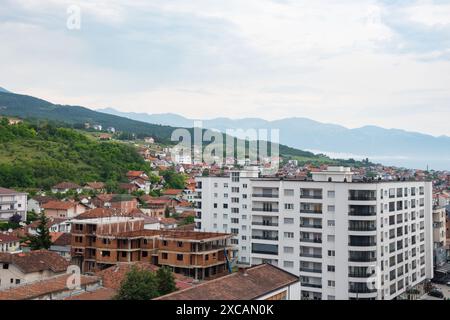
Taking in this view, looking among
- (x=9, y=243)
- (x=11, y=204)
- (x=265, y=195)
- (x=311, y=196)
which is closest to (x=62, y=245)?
(x=9, y=243)

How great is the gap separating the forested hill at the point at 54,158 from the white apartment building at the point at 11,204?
12665mm

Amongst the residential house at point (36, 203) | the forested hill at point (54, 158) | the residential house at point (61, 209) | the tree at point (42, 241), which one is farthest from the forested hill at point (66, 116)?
the tree at point (42, 241)

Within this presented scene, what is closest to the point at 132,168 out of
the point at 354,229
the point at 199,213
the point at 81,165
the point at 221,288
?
the point at 81,165

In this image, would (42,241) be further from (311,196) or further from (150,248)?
(311,196)

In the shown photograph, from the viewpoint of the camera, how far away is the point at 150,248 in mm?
28500

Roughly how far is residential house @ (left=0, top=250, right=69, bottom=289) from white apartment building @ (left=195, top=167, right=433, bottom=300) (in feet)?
37.2

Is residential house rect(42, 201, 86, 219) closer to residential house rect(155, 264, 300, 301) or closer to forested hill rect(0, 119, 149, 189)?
forested hill rect(0, 119, 149, 189)

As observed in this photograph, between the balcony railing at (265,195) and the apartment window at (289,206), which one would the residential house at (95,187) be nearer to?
the balcony railing at (265,195)

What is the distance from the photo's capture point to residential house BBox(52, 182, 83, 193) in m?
63.0

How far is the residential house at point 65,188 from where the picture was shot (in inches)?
2482

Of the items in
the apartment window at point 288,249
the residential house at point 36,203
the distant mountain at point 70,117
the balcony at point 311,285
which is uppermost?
the distant mountain at point 70,117

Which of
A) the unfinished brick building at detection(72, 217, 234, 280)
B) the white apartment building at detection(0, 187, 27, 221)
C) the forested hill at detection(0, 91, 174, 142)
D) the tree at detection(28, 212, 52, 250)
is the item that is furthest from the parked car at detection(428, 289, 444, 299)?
the forested hill at detection(0, 91, 174, 142)

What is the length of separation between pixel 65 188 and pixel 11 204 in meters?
13.5
